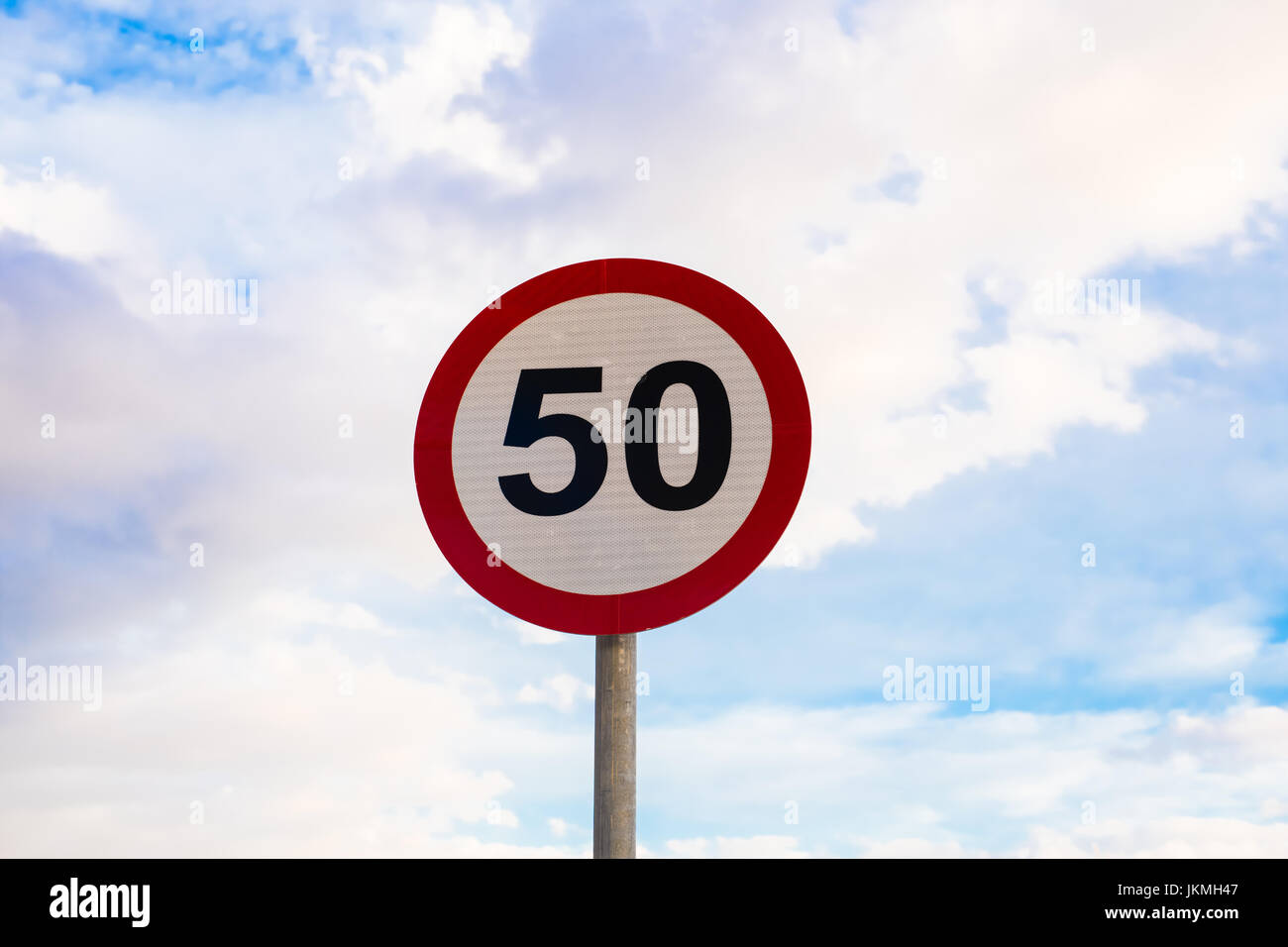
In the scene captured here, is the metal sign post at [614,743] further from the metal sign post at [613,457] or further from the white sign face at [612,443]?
the white sign face at [612,443]

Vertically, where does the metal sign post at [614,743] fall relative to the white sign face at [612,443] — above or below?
below

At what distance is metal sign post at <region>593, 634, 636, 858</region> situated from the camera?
2.76 m

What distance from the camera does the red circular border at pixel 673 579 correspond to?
9.04 feet

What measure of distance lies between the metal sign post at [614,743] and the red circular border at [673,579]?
0.09 meters

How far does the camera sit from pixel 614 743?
2801 millimetres

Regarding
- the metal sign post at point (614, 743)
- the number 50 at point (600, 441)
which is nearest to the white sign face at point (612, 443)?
the number 50 at point (600, 441)

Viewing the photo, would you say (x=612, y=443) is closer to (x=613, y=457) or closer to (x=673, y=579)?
(x=613, y=457)

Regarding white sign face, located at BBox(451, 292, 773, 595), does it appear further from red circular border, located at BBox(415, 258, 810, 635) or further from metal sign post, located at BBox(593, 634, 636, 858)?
metal sign post, located at BBox(593, 634, 636, 858)

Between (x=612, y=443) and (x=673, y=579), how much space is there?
0.38 metres

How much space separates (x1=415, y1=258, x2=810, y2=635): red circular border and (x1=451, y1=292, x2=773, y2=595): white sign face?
2 cm

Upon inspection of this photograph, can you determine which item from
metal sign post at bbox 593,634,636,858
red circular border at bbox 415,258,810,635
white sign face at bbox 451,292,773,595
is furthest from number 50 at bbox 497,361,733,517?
metal sign post at bbox 593,634,636,858
